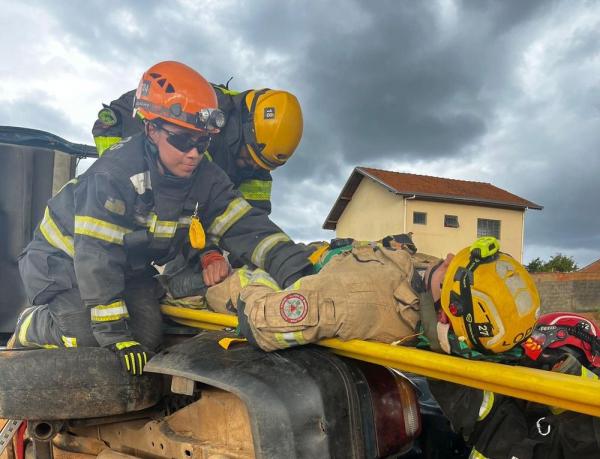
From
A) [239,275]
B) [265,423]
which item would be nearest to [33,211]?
[239,275]

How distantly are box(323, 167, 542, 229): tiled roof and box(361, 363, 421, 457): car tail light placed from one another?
1855 centimetres

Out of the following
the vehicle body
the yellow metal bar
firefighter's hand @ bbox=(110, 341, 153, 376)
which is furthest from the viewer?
firefighter's hand @ bbox=(110, 341, 153, 376)

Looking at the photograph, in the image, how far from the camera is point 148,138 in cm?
292

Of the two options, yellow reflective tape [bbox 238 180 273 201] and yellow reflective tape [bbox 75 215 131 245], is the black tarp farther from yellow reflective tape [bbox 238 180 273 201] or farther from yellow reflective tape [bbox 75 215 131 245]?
yellow reflective tape [bbox 75 215 131 245]

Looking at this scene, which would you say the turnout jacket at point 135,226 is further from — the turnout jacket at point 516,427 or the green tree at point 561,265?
the green tree at point 561,265

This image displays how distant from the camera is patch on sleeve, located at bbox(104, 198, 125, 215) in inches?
104

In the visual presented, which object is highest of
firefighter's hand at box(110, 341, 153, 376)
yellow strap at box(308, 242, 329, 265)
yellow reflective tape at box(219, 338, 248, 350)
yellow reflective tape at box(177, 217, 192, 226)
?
yellow reflective tape at box(177, 217, 192, 226)

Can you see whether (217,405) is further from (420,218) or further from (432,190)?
(432,190)

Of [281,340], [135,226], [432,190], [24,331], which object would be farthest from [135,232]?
[432,190]

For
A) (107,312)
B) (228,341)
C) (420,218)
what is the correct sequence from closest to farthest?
(228,341) → (107,312) → (420,218)

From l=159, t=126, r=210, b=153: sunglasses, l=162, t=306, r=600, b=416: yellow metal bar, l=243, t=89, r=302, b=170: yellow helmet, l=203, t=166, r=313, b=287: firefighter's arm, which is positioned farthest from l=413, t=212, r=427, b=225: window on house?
l=162, t=306, r=600, b=416: yellow metal bar

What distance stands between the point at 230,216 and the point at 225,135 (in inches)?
28.9

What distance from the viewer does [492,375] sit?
158cm

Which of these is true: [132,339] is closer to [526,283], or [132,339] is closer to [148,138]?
[148,138]
